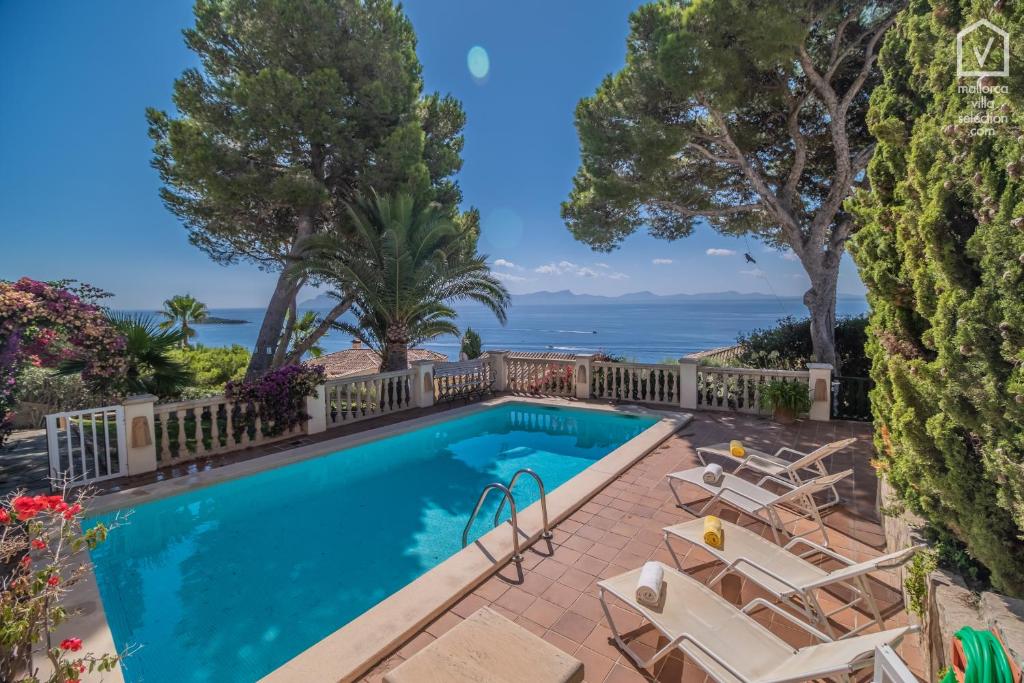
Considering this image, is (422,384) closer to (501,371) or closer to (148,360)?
(501,371)

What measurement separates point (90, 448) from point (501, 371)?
815 centimetres

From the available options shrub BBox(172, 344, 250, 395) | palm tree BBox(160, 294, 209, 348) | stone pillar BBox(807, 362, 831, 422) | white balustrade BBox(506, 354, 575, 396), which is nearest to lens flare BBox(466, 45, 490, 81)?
white balustrade BBox(506, 354, 575, 396)

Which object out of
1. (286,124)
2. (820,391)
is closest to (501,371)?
(820,391)

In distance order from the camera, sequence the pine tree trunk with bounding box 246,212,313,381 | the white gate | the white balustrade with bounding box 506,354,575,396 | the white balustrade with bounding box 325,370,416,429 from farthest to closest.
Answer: the pine tree trunk with bounding box 246,212,313,381, the white balustrade with bounding box 506,354,575,396, the white balustrade with bounding box 325,370,416,429, the white gate

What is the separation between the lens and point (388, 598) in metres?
3.45

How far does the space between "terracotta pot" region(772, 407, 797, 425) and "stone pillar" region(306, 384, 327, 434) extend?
8.56 meters

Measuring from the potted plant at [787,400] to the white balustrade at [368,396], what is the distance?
755cm

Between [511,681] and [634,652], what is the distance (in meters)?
1.24

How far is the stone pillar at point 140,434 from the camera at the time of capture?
623 centimetres

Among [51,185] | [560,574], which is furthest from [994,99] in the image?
[51,185]

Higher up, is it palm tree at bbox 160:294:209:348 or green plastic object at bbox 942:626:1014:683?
palm tree at bbox 160:294:209:348

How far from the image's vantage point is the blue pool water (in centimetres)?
346

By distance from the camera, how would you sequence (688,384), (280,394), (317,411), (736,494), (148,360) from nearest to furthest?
1. (736,494)
2. (148,360)
3. (280,394)
4. (317,411)
5. (688,384)

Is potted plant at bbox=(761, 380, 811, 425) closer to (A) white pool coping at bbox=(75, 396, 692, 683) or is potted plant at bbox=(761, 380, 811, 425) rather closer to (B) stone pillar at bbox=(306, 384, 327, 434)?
(A) white pool coping at bbox=(75, 396, 692, 683)
